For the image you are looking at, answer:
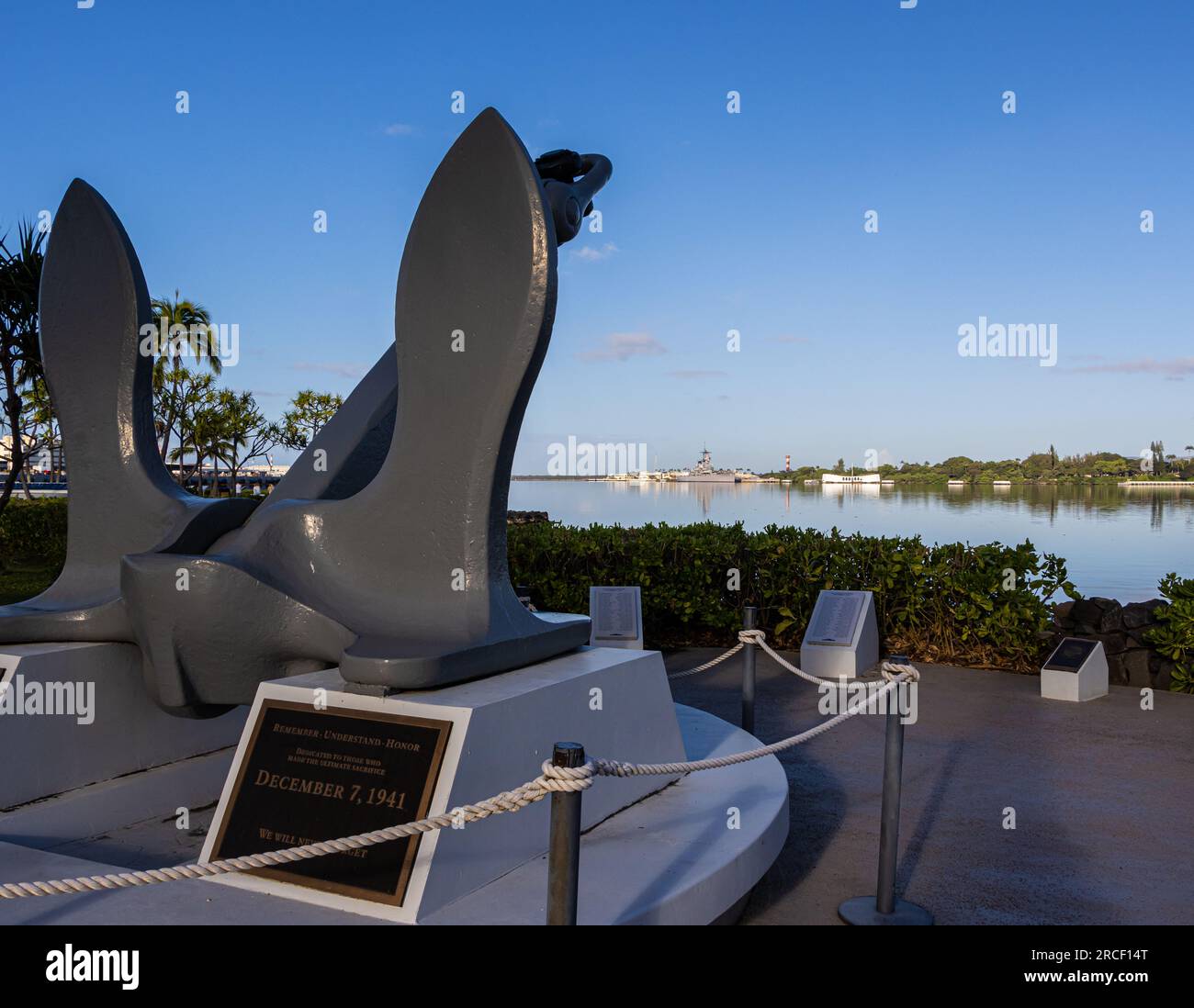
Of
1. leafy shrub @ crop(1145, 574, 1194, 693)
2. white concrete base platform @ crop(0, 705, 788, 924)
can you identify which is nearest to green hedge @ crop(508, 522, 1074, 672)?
leafy shrub @ crop(1145, 574, 1194, 693)

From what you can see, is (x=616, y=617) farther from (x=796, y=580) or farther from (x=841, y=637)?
(x=796, y=580)

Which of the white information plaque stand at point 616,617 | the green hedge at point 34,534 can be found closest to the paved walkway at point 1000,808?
the white information plaque stand at point 616,617

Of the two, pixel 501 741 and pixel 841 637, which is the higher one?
pixel 501 741

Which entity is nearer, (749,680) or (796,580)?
(749,680)

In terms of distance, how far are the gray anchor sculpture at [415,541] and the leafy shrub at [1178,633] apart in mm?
5358

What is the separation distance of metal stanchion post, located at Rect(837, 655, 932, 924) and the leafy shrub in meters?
5.04

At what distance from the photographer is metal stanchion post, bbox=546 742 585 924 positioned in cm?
218

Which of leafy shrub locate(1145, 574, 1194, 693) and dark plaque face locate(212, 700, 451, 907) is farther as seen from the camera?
leafy shrub locate(1145, 574, 1194, 693)

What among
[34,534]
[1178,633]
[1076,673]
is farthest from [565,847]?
[34,534]

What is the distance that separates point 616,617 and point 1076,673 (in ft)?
11.7

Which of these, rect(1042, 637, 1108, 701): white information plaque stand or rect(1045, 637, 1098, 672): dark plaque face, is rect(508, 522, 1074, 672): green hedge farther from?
rect(1042, 637, 1108, 701): white information plaque stand

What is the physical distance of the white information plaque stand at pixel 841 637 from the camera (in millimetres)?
8031

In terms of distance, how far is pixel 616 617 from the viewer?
818cm

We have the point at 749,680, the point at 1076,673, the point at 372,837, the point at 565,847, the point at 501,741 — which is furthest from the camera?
the point at 1076,673
